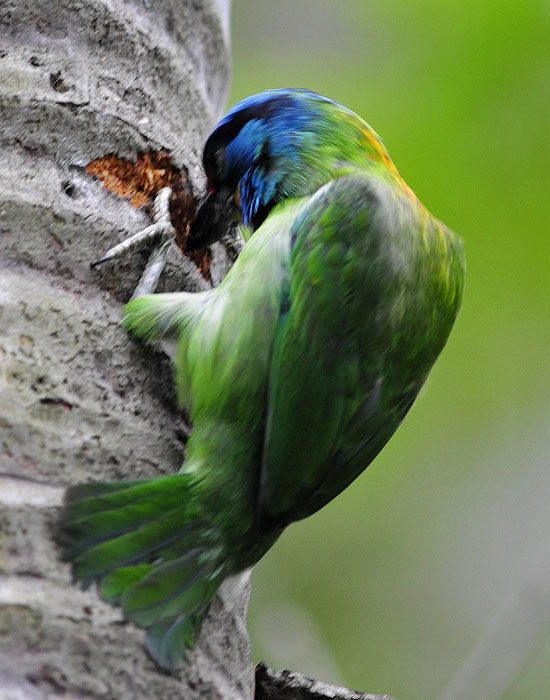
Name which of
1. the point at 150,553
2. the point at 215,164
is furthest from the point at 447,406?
the point at 150,553

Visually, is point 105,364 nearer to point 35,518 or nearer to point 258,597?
point 35,518

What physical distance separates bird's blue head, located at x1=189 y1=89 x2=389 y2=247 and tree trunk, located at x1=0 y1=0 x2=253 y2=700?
0.14 meters

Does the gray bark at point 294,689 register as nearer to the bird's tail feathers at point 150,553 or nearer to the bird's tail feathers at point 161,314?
the bird's tail feathers at point 150,553

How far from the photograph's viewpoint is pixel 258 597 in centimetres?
509

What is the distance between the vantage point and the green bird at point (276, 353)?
1847 mm

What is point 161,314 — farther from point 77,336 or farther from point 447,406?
point 447,406

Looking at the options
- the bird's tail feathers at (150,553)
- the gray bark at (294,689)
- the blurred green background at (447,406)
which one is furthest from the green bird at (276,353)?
the blurred green background at (447,406)

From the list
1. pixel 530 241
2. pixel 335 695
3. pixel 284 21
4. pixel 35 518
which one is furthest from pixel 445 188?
pixel 35 518

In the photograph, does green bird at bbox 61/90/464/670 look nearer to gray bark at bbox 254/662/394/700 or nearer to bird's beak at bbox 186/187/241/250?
bird's beak at bbox 186/187/241/250

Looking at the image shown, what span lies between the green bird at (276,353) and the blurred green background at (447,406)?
3.45 feet

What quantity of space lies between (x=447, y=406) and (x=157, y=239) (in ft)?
10.1

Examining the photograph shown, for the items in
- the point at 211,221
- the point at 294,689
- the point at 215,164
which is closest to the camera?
the point at 294,689

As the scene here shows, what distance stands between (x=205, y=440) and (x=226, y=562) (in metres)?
0.26

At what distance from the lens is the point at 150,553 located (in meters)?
1.85
